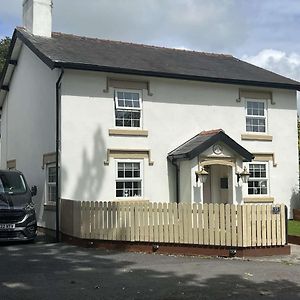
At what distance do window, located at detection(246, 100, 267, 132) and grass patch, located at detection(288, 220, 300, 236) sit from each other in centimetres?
384

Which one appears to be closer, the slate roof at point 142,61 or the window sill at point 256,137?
the slate roof at point 142,61

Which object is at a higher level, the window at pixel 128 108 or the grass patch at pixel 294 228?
the window at pixel 128 108

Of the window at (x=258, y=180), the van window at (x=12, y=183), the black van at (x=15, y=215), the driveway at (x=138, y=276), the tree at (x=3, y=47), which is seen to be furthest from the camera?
the tree at (x=3, y=47)

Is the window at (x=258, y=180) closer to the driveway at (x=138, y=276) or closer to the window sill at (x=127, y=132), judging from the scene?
the window sill at (x=127, y=132)

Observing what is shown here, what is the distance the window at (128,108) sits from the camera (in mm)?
17031

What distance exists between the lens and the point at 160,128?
57.9 feet

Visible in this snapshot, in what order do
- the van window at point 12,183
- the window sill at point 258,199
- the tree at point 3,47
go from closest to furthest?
the van window at point 12,183, the window sill at point 258,199, the tree at point 3,47

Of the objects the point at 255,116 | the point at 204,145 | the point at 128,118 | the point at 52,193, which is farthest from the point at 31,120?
the point at 255,116

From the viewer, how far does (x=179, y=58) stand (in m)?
20.4

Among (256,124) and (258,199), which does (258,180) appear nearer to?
(258,199)

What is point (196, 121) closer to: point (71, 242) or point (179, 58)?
point (179, 58)

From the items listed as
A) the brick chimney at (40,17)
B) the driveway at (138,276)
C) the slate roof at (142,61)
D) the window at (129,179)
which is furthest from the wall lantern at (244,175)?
the brick chimney at (40,17)

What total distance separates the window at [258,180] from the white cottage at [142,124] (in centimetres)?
4

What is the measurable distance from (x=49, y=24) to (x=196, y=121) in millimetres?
6913
